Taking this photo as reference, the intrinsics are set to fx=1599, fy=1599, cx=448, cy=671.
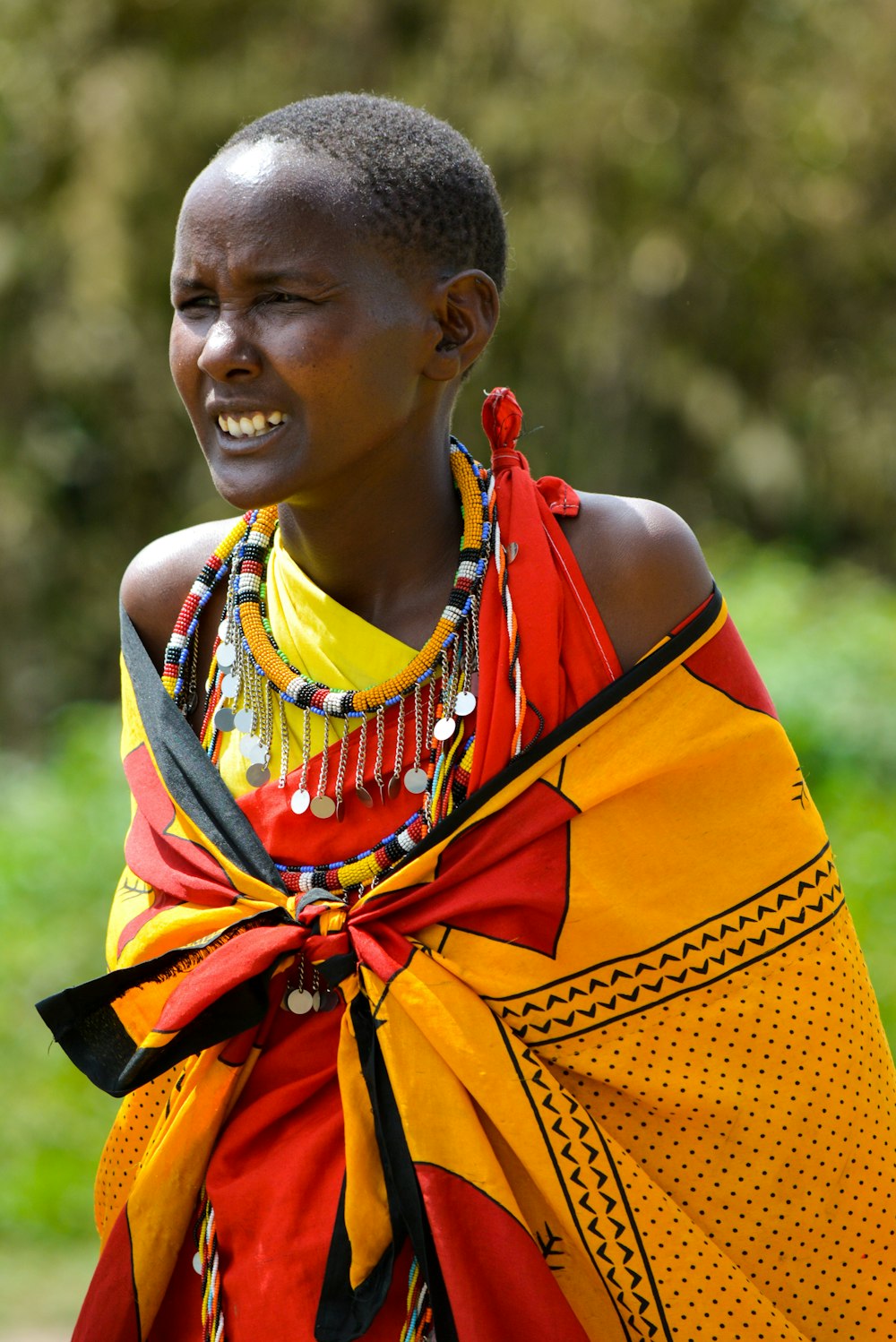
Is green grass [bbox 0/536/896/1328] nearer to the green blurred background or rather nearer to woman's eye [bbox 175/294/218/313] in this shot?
the green blurred background

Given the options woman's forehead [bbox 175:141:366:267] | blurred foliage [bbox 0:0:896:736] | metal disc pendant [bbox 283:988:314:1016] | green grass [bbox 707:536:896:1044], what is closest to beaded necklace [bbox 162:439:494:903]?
metal disc pendant [bbox 283:988:314:1016]

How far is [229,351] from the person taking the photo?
Result: 1886 mm

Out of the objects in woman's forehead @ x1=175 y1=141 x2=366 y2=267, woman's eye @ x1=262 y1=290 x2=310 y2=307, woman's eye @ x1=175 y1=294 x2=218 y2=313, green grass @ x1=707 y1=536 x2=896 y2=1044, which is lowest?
green grass @ x1=707 y1=536 x2=896 y2=1044

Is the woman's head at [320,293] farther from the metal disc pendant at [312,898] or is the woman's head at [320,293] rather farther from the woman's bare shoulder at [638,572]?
the metal disc pendant at [312,898]

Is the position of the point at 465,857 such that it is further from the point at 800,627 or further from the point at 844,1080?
the point at 800,627

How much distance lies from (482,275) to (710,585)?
496 mm

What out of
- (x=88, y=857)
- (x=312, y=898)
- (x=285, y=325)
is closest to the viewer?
(x=285, y=325)

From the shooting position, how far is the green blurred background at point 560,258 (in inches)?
384

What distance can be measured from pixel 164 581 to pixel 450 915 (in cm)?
73

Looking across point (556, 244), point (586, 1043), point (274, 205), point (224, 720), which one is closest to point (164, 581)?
point (224, 720)

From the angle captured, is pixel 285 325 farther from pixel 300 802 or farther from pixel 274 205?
pixel 300 802

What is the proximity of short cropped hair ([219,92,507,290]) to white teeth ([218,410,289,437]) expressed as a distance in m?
0.25

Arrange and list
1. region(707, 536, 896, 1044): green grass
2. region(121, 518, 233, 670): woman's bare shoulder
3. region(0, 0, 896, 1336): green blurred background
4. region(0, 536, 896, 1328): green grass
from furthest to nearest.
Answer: region(0, 0, 896, 1336): green blurred background → region(707, 536, 896, 1044): green grass → region(0, 536, 896, 1328): green grass → region(121, 518, 233, 670): woman's bare shoulder

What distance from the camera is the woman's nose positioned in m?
1.89
